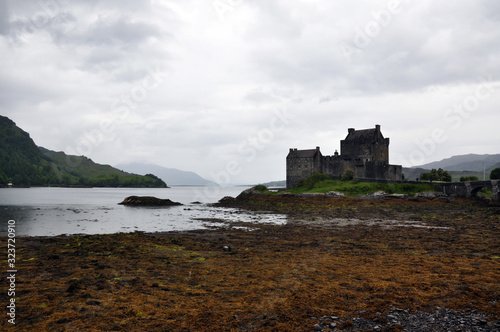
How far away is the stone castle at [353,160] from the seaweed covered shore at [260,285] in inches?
2190

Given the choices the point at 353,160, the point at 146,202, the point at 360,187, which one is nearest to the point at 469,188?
the point at 360,187

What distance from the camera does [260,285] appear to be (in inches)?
449

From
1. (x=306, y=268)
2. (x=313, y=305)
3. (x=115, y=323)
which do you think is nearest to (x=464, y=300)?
(x=313, y=305)

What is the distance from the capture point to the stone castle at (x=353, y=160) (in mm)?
74312

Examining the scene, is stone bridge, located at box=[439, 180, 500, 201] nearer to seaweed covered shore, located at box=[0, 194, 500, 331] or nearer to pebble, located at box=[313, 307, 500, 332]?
seaweed covered shore, located at box=[0, 194, 500, 331]

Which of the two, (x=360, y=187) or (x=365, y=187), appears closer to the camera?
(x=365, y=187)

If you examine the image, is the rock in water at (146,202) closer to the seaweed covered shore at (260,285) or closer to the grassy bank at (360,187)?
the grassy bank at (360,187)

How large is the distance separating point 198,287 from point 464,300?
327 inches

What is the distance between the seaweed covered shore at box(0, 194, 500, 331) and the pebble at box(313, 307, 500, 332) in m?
0.03

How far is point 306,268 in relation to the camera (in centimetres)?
1384

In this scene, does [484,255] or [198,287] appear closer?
[198,287]

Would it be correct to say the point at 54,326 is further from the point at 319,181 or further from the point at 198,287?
the point at 319,181

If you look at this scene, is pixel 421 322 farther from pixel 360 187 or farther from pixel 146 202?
pixel 146 202

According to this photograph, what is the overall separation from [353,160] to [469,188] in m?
27.3
